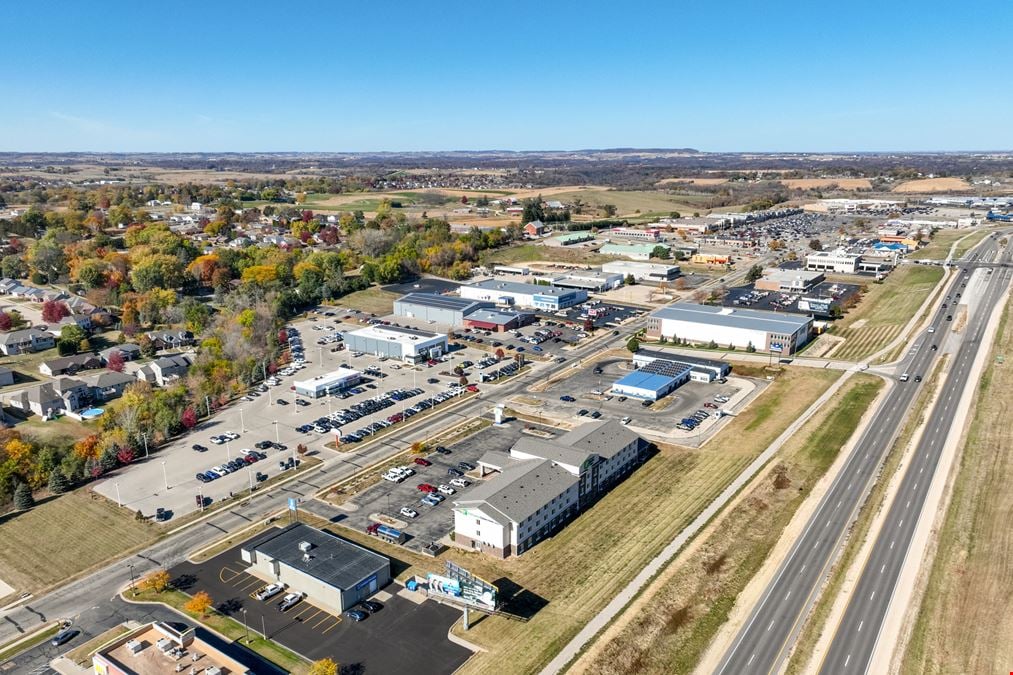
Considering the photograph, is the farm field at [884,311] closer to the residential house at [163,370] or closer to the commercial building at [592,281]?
the commercial building at [592,281]

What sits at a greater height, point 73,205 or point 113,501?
point 73,205

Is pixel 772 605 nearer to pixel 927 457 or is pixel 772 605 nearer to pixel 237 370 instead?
pixel 927 457

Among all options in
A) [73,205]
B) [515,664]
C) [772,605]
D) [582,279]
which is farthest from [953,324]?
[73,205]

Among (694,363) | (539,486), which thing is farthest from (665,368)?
(539,486)

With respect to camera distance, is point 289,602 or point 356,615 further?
point 289,602

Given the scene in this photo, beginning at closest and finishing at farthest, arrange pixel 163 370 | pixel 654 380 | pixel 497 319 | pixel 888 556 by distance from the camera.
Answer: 1. pixel 888 556
2. pixel 654 380
3. pixel 163 370
4. pixel 497 319

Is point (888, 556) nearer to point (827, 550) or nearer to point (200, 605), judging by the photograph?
point (827, 550)
